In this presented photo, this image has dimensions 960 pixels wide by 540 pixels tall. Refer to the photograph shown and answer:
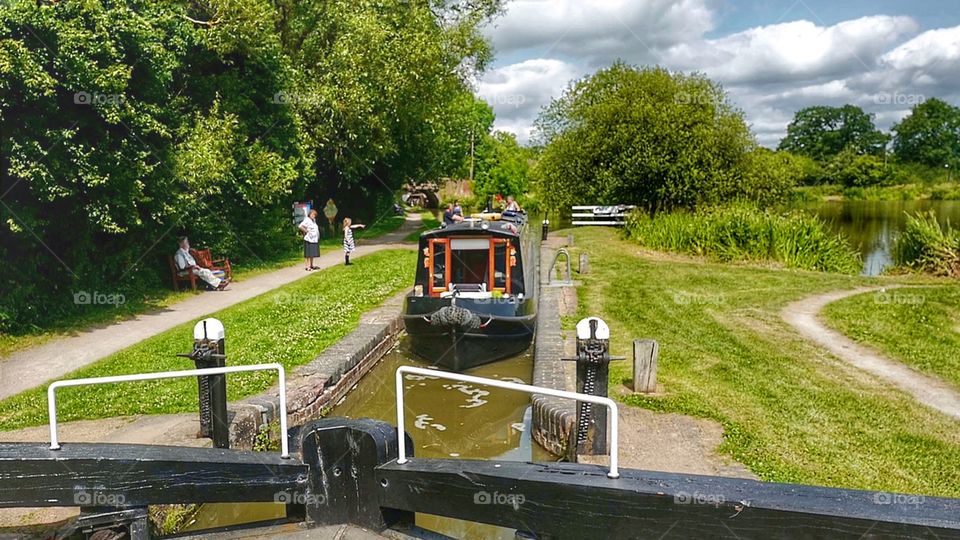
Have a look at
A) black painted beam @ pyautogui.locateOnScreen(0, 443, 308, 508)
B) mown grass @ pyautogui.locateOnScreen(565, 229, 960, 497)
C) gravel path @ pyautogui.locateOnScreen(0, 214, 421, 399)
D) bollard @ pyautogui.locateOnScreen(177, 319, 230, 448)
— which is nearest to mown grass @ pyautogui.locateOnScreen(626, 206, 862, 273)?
mown grass @ pyautogui.locateOnScreen(565, 229, 960, 497)

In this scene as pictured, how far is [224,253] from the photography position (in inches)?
609

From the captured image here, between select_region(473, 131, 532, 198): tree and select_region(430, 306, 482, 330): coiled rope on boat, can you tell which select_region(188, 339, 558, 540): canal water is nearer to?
select_region(430, 306, 482, 330): coiled rope on boat

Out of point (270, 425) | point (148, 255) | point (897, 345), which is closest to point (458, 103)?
point (148, 255)

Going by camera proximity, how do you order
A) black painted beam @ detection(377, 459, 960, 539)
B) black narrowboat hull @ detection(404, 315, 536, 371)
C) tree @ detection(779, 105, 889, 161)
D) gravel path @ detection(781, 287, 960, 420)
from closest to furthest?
1. black painted beam @ detection(377, 459, 960, 539)
2. gravel path @ detection(781, 287, 960, 420)
3. black narrowboat hull @ detection(404, 315, 536, 371)
4. tree @ detection(779, 105, 889, 161)

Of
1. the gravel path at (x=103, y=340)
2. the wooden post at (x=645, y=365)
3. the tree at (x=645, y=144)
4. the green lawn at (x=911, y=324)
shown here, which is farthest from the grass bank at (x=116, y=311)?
the tree at (x=645, y=144)

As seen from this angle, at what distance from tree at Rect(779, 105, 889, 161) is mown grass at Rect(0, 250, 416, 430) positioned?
78.6m

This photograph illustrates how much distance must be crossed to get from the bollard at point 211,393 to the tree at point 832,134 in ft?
277

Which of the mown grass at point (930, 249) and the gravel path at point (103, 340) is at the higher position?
the mown grass at point (930, 249)

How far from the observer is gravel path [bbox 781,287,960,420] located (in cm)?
702

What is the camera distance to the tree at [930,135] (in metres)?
69.7

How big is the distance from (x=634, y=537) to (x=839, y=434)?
4.01 meters

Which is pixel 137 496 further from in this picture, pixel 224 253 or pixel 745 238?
pixel 745 238

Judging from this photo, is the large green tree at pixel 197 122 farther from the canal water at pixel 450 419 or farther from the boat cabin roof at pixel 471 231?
the canal water at pixel 450 419

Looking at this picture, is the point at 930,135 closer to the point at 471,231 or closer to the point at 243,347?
the point at 471,231
